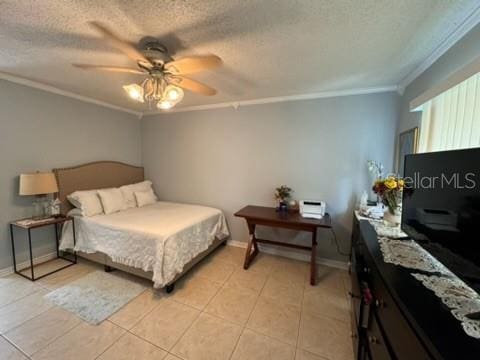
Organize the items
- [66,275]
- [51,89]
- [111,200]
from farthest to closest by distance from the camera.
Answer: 1. [111,200]
2. [51,89]
3. [66,275]

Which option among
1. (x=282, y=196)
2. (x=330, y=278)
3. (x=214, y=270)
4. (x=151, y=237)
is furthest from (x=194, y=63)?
(x=330, y=278)

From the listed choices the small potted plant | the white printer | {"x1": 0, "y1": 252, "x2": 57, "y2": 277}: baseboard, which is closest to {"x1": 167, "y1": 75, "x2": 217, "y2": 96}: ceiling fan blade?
the small potted plant

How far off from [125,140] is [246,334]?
142 inches

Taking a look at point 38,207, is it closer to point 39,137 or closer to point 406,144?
point 39,137

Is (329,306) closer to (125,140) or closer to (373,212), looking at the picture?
(373,212)

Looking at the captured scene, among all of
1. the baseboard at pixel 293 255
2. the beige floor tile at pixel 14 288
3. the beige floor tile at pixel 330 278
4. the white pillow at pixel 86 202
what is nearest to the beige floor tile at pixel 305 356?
the beige floor tile at pixel 330 278

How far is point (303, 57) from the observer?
71.1 inches

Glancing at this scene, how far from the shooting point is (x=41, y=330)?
5.56 feet

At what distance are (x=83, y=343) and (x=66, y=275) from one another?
1273mm

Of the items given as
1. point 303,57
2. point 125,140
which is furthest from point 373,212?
point 125,140

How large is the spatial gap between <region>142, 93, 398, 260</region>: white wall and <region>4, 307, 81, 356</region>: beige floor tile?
7.09ft

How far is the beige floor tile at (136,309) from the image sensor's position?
5.94 ft

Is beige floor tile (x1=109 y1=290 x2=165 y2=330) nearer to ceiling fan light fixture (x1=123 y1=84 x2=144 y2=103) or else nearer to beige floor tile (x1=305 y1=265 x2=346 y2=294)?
beige floor tile (x1=305 y1=265 x2=346 y2=294)

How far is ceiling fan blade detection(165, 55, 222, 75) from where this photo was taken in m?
1.38
